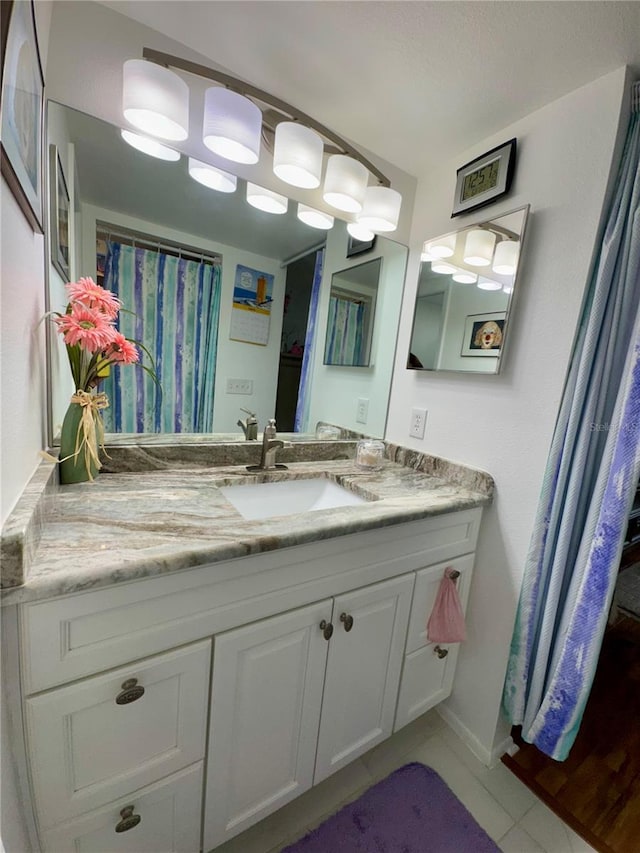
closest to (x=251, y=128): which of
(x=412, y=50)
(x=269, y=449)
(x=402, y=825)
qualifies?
(x=412, y=50)

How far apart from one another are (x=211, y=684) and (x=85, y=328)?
86 cm

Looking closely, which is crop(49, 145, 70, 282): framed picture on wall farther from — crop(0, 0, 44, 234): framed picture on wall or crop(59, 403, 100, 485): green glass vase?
crop(59, 403, 100, 485): green glass vase

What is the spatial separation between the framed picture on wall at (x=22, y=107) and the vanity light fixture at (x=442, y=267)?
121 centimetres

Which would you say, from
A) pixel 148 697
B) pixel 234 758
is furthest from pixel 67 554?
pixel 234 758

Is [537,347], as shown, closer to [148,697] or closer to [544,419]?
[544,419]

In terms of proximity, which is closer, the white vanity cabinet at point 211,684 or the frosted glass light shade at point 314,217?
the white vanity cabinet at point 211,684

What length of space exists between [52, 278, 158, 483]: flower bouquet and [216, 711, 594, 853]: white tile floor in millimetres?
1138

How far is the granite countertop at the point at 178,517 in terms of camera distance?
609 millimetres

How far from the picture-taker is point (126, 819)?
0.73m

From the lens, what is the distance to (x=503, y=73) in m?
0.97

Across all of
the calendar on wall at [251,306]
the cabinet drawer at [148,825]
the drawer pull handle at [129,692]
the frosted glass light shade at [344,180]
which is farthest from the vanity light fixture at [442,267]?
the cabinet drawer at [148,825]

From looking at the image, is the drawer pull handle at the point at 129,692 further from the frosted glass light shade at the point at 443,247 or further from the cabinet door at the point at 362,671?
the frosted glass light shade at the point at 443,247

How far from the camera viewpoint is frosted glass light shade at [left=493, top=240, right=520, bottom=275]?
1116mm

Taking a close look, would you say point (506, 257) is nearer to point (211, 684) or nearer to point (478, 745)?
point (211, 684)
